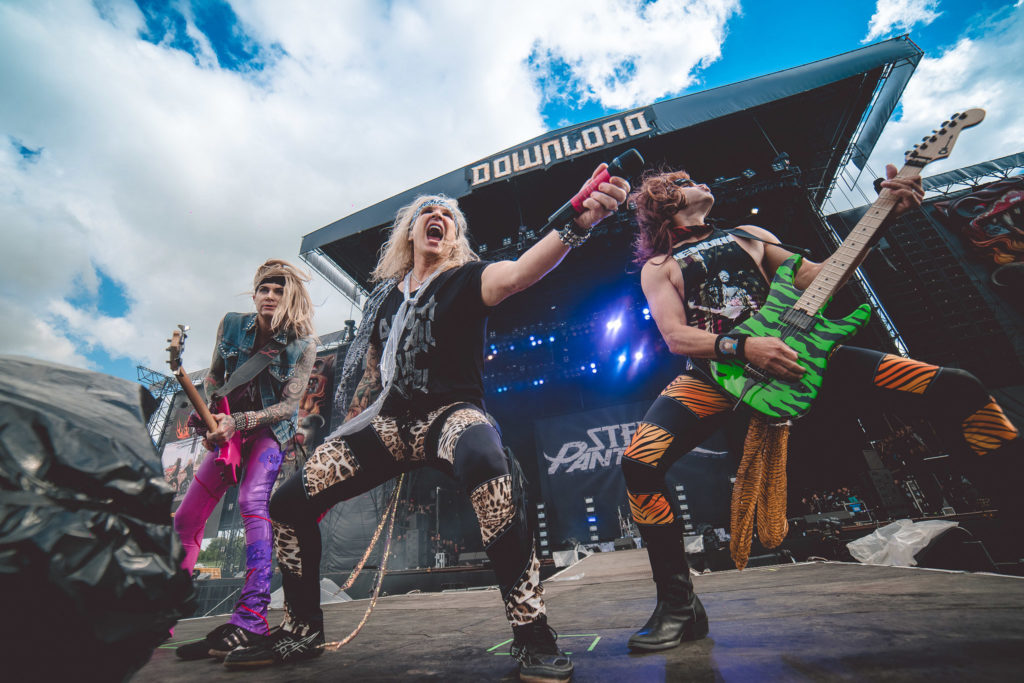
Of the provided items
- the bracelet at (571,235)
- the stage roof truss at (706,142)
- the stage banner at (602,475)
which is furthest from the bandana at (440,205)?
the stage banner at (602,475)

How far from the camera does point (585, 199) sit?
1275mm

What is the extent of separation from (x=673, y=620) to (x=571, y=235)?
1.32 m

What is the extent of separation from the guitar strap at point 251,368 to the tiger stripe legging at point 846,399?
209cm

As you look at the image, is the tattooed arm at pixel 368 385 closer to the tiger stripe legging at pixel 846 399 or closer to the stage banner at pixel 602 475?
the tiger stripe legging at pixel 846 399

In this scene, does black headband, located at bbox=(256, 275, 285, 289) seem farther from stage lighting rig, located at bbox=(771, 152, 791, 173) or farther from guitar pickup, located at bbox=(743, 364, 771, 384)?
stage lighting rig, located at bbox=(771, 152, 791, 173)

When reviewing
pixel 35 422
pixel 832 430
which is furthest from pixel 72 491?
pixel 832 430

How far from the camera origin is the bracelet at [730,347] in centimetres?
167

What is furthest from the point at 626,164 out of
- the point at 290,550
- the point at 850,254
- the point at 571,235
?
the point at 290,550

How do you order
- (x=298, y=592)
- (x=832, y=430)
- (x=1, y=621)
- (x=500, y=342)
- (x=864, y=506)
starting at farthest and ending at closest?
(x=500, y=342) < (x=832, y=430) < (x=864, y=506) < (x=298, y=592) < (x=1, y=621)

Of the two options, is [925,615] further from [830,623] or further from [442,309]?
[442,309]

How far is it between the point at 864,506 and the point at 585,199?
871 cm

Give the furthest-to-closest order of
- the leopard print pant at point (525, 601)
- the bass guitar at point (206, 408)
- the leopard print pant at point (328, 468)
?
the bass guitar at point (206, 408) → the leopard print pant at point (328, 468) → the leopard print pant at point (525, 601)

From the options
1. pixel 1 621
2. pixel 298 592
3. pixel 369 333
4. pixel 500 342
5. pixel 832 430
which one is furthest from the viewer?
pixel 500 342

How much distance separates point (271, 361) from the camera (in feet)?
7.78
